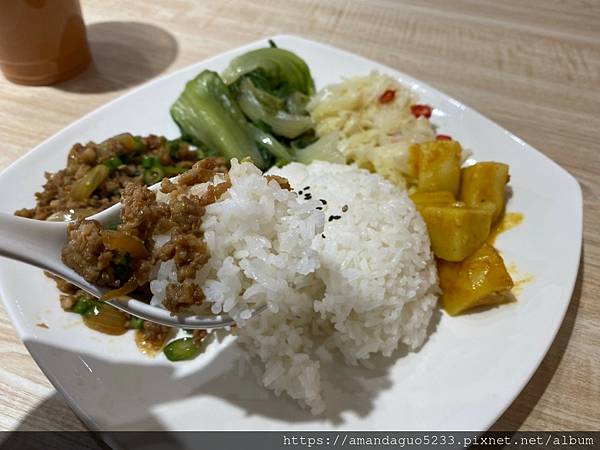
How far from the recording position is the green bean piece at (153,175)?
282cm

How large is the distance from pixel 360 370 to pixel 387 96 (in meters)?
1.73

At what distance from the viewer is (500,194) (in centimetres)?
263

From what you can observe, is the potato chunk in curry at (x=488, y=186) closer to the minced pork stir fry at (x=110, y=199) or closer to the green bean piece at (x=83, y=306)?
the minced pork stir fry at (x=110, y=199)

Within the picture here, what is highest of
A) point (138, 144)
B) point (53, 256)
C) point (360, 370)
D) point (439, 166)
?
point (53, 256)

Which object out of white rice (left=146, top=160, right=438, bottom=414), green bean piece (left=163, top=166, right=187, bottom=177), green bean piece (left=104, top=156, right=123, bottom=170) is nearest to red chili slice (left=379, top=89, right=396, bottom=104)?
white rice (left=146, top=160, right=438, bottom=414)

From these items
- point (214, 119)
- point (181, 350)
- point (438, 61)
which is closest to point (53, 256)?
point (181, 350)

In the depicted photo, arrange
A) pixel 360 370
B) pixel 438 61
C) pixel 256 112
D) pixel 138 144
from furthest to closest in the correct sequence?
pixel 438 61
pixel 256 112
pixel 138 144
pixel 360 370

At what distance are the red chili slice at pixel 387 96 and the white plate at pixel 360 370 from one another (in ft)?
3.28

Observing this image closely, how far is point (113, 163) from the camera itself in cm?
281

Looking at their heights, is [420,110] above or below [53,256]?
below

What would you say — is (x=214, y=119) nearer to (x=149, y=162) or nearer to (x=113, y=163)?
(x=149, y=162)

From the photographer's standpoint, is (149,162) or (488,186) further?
(149,162)

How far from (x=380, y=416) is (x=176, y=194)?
1127 millimetres

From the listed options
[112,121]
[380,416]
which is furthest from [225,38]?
[380,416]
